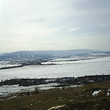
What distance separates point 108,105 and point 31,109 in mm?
8768

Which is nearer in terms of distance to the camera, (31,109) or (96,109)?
(96,109)

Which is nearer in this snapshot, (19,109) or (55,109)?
(55,109)

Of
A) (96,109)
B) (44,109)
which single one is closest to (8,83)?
(44,109)

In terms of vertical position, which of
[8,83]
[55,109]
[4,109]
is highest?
[55,109]

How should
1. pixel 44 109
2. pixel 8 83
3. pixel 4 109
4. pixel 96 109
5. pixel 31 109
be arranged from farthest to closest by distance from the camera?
1. pixel 8 83
2. pixel 4 109
3. pixel 31 109
4. pixel 44 109
5. pixel 96 109

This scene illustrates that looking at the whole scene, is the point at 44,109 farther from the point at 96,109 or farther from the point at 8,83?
the point at 8,83

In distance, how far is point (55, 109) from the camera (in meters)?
17.1

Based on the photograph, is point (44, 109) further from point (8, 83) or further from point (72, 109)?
point (8, 83)

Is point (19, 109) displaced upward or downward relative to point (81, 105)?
downward

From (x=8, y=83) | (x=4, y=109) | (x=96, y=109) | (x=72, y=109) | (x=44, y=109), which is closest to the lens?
(x=96, y=109)

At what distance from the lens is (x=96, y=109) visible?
15383 millimetres

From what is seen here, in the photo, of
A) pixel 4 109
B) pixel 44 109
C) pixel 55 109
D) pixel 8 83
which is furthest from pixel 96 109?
pixel 8 83

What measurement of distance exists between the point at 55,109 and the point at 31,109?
4960 mm

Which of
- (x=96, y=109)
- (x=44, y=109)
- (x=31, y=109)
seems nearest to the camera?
(x=96, y=109)
